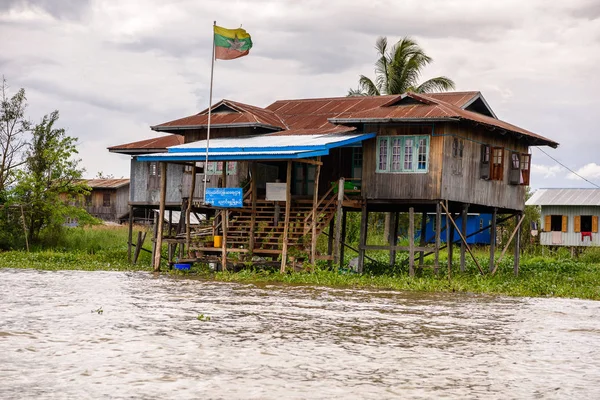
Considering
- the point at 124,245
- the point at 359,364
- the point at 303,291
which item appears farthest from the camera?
the point at 124,245

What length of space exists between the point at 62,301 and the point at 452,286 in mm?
9150

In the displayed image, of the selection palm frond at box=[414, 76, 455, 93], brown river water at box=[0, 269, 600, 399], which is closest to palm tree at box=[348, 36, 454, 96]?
palm frond at box=[414, 76, 455, 93]

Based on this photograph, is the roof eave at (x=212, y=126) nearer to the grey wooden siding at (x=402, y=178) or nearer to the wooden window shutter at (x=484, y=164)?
the grey wooden siding at (x=402, y=178)

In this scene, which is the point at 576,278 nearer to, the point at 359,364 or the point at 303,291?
the point at 303,291

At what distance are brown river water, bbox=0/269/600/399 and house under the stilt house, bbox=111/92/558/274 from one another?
5.49 m

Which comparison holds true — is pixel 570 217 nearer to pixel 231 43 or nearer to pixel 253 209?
pixel 253 209

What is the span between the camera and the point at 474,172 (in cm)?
2589

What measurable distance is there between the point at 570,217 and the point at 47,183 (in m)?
22.6

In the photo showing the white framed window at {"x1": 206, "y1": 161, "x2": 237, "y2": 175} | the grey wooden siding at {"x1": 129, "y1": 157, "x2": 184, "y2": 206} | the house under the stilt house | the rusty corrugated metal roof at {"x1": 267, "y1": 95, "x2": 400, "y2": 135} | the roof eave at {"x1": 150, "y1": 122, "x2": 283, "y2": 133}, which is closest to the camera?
the house under the stilt house

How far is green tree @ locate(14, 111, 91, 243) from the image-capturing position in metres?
36.7

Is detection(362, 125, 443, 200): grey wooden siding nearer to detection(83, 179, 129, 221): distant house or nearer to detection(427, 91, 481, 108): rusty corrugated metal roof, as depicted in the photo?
detection(427, 91, 481, 108): rusty corrugated metal roof

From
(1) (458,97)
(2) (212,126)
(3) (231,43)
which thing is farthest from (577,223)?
(3) (231,43)

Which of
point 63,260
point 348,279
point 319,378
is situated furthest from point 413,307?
point 63,260

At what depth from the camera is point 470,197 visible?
25.6 metres
